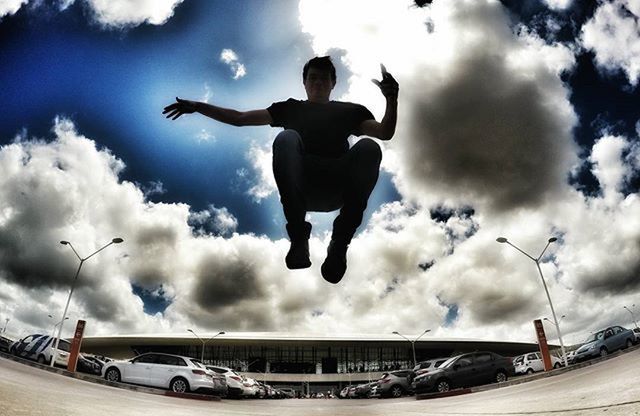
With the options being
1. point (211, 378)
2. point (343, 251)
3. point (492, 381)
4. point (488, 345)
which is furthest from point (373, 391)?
point (488, 345)

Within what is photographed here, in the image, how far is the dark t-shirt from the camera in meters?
3.18

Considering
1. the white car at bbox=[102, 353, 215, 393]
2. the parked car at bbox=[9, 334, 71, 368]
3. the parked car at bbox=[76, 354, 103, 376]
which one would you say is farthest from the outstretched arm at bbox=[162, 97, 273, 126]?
the parked car at bbox=[76, 354, 103, 376]

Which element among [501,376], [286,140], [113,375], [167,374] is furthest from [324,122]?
[501,376]

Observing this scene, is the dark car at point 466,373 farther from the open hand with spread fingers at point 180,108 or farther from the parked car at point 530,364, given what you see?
the open hand with spread fingers at point 180,108

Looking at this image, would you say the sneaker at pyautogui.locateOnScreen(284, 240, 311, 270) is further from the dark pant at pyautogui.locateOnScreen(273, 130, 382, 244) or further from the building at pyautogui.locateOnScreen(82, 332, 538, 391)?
the building at pyautogui.locateOnScreen(82, 332, 538, 391)

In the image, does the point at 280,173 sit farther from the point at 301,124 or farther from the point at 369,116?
the point at 369,116

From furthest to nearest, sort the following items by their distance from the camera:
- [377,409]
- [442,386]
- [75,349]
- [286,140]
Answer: [75,349], [442,386], [377,409], [286,140]

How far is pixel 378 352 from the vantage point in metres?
69.8

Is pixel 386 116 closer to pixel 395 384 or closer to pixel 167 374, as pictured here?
pixel 167 374

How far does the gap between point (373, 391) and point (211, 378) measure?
1134 cm

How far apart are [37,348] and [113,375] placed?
31.6 ft

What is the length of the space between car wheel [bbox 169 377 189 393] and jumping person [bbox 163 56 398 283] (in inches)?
464

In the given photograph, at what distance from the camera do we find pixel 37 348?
20.4 m

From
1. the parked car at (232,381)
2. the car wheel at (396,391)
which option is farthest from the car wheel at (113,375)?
the car wheel at (396,391)
